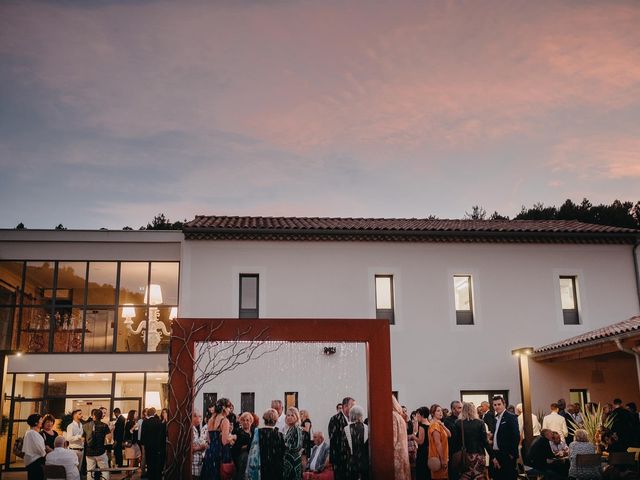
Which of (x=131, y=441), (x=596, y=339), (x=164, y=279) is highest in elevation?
(x=164, y=279)

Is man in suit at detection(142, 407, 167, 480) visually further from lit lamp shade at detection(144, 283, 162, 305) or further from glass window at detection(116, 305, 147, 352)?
lit lamp shade at detection(144, 283, 162, 305)

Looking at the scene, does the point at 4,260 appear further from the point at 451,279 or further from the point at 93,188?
the point at 451,279

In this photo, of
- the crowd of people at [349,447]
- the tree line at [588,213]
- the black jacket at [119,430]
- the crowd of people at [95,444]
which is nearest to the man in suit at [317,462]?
the crowd of people at [349,447]

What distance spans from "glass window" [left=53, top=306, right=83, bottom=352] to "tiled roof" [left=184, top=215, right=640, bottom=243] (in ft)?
12.8

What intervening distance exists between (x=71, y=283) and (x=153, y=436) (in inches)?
301

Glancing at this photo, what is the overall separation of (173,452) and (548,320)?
12.2 meters

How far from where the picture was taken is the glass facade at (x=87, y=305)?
1769 cm

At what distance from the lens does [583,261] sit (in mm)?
18578

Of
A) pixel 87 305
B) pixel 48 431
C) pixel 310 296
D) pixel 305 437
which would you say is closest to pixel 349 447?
pixel 305 437

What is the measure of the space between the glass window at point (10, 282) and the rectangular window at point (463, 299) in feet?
39.3

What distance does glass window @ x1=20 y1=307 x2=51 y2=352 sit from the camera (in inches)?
691

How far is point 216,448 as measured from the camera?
975 cm

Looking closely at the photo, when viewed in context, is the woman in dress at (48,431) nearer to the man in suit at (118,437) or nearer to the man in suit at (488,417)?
the man in suit at (118,437)

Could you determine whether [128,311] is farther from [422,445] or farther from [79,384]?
[422,445]
